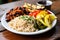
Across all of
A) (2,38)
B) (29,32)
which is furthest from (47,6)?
(2,38)

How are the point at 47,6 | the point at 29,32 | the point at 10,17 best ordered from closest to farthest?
the point at 29,32, the point at 10,17, the point at 47,6

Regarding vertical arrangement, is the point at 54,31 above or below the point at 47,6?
below

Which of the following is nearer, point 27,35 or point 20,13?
point 27,35

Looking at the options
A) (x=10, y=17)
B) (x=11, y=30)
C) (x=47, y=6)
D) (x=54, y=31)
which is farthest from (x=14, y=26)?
Answer: (x=47, y=6)

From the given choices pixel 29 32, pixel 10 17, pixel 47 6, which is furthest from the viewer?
pixel 47 6

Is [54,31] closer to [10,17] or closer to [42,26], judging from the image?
[42,26]

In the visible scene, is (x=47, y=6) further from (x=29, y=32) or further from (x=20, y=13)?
(x=29, y=32)
